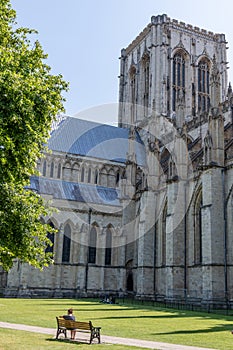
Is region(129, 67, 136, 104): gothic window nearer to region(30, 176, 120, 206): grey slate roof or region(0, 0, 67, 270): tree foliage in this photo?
region(30, 176, 120, 206): grey slate roof

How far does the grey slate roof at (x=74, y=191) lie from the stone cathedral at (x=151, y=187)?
14 centimetres

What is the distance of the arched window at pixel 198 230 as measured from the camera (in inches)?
1414

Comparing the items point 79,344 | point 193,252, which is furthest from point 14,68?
point 193,252

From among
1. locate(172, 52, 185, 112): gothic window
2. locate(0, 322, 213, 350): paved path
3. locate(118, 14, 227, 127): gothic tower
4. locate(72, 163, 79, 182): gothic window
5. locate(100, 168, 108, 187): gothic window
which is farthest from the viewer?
locate(172, 52, 185, 112): gothic window

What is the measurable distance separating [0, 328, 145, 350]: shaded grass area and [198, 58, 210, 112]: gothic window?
178 ft

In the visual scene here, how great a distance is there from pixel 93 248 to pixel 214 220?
65.3 feet

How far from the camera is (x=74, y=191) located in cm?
5166

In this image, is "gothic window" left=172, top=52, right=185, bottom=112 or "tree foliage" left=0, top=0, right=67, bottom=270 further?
"gothic window" left=172, top=52, right=185, bottom=112

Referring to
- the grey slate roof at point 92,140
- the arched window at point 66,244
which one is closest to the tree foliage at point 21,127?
the arched window at point 66,244

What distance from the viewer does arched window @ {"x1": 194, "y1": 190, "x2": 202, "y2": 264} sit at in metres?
35.9

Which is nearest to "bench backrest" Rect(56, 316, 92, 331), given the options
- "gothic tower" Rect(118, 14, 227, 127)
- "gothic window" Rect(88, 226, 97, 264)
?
"gothic window" Rect(88, 226, 97, 264)

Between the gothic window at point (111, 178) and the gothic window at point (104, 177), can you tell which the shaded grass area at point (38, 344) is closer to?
the gothic window at point (104, 177)

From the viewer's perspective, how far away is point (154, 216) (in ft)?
144

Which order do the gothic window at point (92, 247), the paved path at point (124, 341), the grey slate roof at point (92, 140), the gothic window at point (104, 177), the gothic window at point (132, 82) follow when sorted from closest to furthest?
1. the paved path at point (124, 341)
2. the gothic window at point (92, 247)
3. the gothic window at point (104, 177)
4. the grey slate roof at point (92, 140)
5. the gothic window at point (132, 82)
